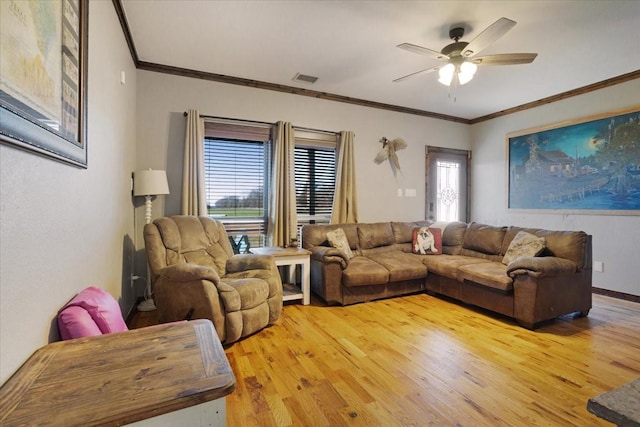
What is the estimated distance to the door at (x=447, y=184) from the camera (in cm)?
541

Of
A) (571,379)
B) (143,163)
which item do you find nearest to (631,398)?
(571,379)

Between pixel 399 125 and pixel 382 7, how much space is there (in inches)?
107

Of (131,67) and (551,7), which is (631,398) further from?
(131,67)

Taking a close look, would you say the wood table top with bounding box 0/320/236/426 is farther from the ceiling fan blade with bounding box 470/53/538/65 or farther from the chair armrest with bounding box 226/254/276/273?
the ceiling fan blade with bounding box 470/53/538/65

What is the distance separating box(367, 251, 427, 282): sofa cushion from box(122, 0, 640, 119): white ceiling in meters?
2.32

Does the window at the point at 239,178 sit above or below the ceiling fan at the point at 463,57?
below

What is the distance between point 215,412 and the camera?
35.6 inches

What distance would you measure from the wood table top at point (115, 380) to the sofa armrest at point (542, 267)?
2907 millimetres

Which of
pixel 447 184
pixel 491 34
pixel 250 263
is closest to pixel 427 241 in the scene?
pixel 447 184

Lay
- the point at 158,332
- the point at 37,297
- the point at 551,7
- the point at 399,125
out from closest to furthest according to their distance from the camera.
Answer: the point at 37,297, the point at 158,332, the point at 551,7, the point at 399,125

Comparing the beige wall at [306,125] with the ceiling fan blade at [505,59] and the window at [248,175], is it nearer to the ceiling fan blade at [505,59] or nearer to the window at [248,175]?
the window at [248,175]

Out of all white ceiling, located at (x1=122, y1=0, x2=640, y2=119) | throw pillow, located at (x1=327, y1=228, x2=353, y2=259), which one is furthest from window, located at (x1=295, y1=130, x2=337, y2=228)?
white ceiling, located at (x1=122, y1=0, x2=640, y2=119)

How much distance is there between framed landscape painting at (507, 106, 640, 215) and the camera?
3762 millimetres

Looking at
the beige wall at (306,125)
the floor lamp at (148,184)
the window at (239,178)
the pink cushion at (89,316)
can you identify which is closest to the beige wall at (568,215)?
the beige wall at (306,125)
